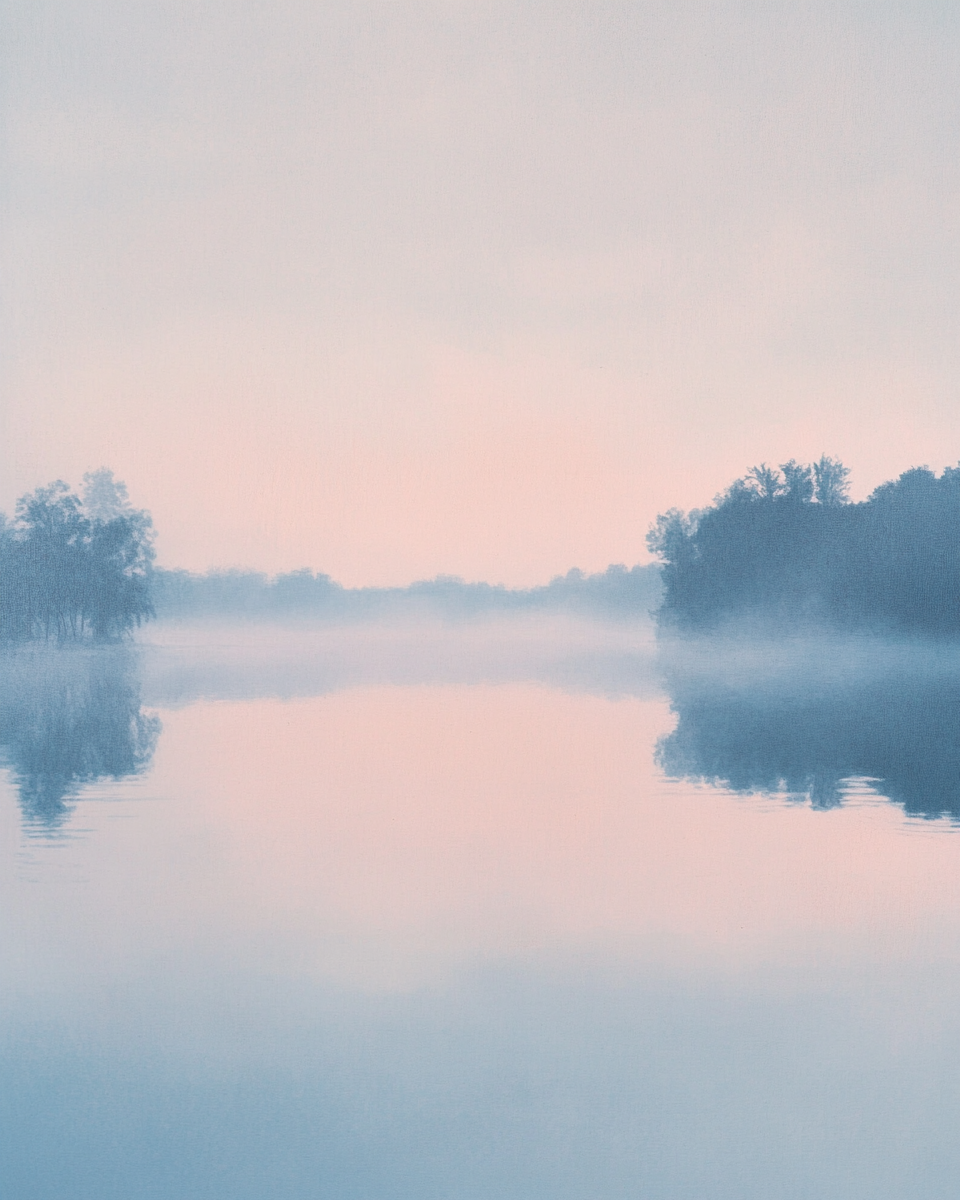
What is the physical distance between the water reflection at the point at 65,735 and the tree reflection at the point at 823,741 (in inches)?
219

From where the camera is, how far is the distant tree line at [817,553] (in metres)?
42.1

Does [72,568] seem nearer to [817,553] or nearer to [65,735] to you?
[65,735]

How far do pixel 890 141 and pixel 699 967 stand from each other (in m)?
12.7

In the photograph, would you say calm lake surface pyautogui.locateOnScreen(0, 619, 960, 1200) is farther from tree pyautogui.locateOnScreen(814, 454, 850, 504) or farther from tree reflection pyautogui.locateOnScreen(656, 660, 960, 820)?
tree pyautogui.locateOnScreen(814, 454, 850, 504)

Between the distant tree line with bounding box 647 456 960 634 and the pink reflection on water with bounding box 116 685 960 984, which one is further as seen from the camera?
the distant tree line with bounding box 647 456 960 634

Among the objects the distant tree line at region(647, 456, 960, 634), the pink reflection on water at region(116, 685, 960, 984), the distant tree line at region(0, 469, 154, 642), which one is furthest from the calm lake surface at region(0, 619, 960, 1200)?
the distant tree line at region(647, 456, 960, 634)

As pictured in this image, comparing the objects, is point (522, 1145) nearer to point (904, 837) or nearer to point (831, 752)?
point (904, 837)

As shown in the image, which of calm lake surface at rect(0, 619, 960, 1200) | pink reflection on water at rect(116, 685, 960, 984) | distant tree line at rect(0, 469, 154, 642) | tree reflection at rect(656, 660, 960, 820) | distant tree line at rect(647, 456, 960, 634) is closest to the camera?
calm lake surface at rect(0, 619, 960, 1200)

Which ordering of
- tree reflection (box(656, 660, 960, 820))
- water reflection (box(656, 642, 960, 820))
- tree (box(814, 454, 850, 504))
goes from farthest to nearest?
tree (box(814, 454, 850, 504))
water reflection (box(656, 642, 960, 820))
tree reflection (box(656, 660, 960, 820))

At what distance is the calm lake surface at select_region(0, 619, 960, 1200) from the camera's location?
362cm

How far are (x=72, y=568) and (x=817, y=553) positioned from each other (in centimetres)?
2930

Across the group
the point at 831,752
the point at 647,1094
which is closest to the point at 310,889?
the point at 647,1094

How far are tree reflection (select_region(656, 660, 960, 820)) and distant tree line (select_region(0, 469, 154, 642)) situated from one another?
23258mm

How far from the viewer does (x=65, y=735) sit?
14062 mm
